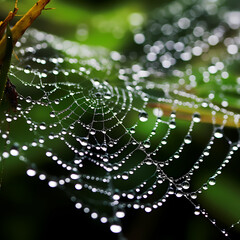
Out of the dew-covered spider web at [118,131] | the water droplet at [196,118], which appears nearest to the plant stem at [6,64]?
the dew-covered spider web at [118,131]

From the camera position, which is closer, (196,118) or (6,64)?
(6,64)

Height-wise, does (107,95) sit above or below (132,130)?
above

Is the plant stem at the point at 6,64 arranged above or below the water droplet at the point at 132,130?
above

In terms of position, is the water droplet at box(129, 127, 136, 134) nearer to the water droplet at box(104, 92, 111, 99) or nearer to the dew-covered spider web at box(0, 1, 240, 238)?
the dew-covered spider web at box(0, 1, 240, 238)

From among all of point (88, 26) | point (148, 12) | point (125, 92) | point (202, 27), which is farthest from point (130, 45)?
point (125, 92)

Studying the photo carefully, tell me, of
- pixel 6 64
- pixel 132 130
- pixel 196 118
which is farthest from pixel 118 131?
pixel 6 64

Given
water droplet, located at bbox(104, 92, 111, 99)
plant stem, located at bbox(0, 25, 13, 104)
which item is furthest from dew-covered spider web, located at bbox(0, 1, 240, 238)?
plant stem, located at bbox(0, 25, 13, 104)

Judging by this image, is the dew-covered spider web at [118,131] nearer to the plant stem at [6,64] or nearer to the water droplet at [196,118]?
the water droplet at [196,118]

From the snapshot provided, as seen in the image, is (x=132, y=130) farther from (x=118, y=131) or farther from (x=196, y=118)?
(x=196, y=118)

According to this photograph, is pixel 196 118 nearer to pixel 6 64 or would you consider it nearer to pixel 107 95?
pixel 107 95
